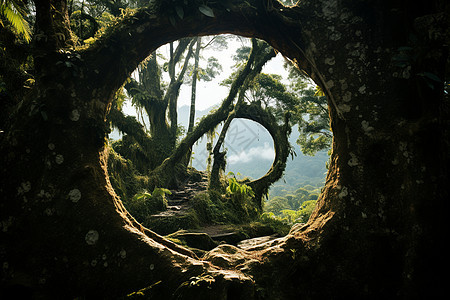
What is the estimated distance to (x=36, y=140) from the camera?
7.41ft

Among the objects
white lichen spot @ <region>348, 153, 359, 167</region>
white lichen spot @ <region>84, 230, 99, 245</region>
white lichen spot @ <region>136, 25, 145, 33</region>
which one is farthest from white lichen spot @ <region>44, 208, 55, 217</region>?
white lichen spot @ <region>348, 153, 359, 167</region>

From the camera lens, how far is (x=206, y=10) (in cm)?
286

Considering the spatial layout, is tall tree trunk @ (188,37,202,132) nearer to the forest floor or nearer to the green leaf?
the forest floor

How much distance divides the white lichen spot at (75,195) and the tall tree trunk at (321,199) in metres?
0.02

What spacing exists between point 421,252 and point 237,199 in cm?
579

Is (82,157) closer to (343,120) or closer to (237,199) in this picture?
(343,120)

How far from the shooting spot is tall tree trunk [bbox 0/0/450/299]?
6.73 feet

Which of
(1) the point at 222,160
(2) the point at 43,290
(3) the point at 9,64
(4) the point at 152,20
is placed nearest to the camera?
(2) the point at 43,290

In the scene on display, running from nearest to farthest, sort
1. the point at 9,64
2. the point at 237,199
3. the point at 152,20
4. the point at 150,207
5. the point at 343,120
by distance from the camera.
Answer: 1. the point at 343,120
2. the point at 152,20
3. the point at 9,64
4. the point at 150,207
5. the point at 237,199

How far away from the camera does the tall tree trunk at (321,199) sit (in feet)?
6.73

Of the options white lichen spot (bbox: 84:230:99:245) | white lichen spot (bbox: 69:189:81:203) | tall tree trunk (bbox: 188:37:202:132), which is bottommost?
white lichen spot (bbox: 84:230:99:245)

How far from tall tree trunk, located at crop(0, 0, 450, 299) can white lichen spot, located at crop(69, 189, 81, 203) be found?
0.06 ft

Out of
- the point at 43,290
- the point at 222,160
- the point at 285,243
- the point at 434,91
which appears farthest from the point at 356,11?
the point at 222,160

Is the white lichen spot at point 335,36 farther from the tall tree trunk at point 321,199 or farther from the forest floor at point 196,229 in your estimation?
the forest floor at point 196,229
